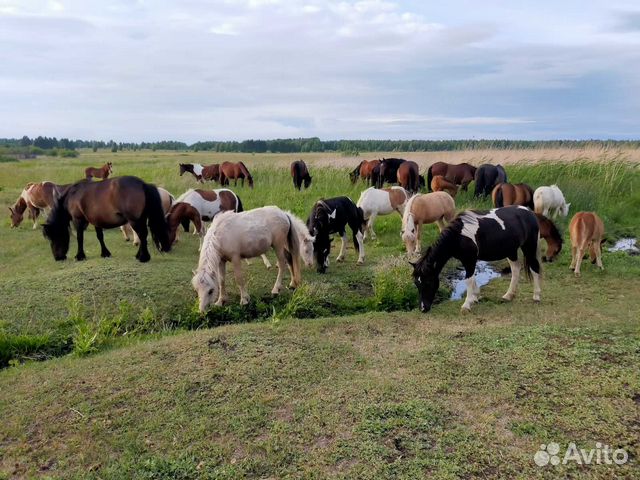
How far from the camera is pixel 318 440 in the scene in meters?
3.50

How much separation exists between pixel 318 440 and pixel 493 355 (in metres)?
2.19

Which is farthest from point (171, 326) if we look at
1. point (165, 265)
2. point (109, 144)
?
point (109, 144)

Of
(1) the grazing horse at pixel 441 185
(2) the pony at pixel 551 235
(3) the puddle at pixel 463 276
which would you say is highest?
(1) the grazing horse at pixel 441 185

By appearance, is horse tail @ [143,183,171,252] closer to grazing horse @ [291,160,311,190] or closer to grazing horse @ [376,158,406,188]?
grazing horse @ [291,160,311,190]

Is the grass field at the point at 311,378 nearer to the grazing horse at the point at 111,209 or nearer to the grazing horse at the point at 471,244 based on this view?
the grazing horse at the point at 471,244

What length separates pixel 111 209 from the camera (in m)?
8.37

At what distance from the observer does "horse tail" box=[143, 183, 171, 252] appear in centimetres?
835

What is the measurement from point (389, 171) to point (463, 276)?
9116mm

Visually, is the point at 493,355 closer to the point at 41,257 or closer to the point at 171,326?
the point at 171,326

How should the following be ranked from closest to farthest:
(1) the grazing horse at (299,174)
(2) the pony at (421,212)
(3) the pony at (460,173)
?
(2) the pony at (421,212) < (3) the pony at (460,173) < (1) the grazing horse at (299,174)

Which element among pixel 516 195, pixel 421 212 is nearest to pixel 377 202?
pixel 421 212

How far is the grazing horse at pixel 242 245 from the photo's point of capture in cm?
612

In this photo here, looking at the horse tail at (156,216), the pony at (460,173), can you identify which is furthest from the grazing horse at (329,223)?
the pony at (460,173)

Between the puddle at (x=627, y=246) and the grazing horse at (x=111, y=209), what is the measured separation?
9.34 meters
